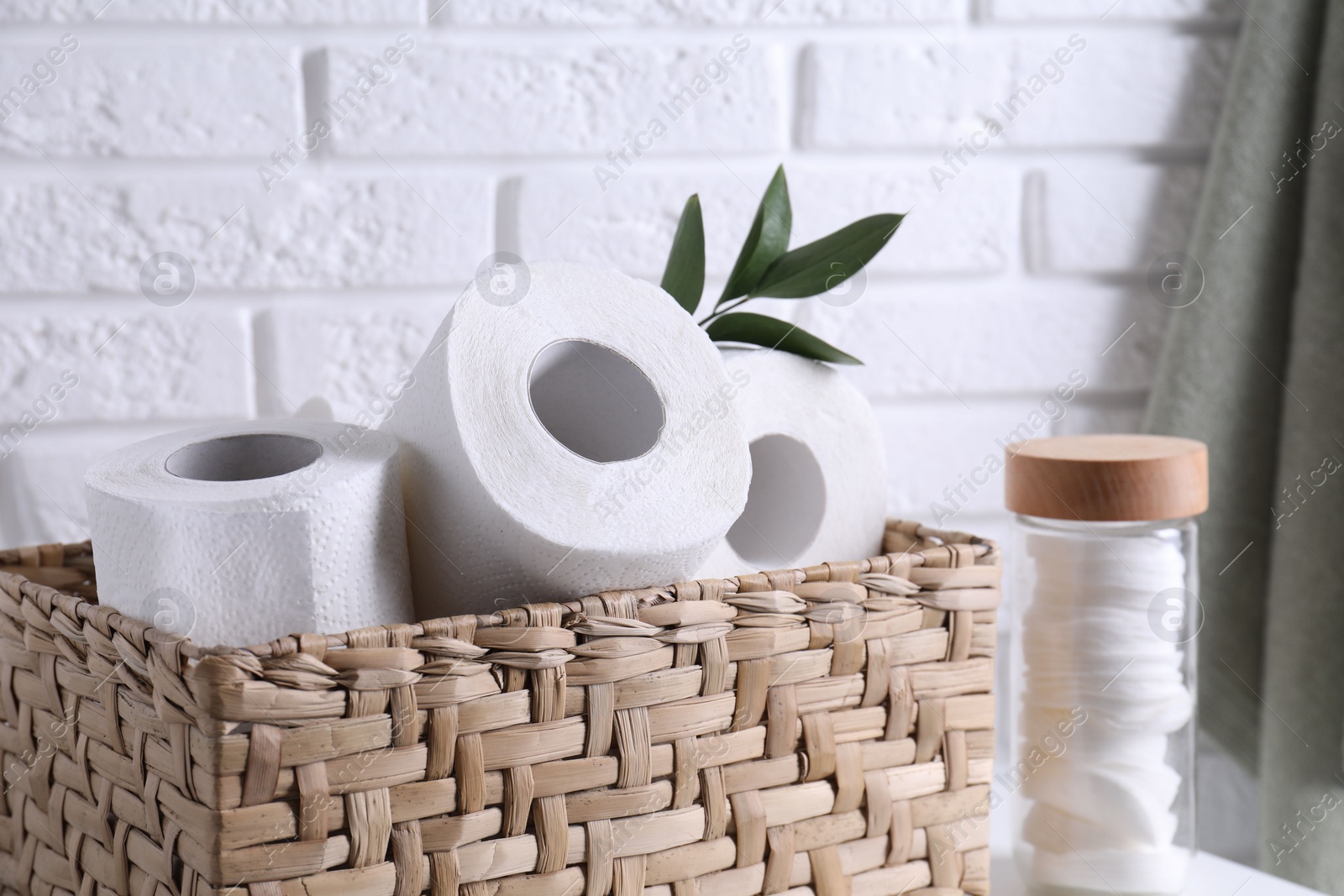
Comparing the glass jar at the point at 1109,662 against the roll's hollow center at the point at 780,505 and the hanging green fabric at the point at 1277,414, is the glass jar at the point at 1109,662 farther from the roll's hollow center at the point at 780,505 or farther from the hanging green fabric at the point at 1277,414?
the hanging green fabric at the point at 1277,414

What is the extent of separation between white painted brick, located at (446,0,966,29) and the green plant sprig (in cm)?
21

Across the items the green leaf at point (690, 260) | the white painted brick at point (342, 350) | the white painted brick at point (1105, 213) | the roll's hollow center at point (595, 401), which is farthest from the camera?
the white painted brick at point (1105, 213)

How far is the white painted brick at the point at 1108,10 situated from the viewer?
72 cm

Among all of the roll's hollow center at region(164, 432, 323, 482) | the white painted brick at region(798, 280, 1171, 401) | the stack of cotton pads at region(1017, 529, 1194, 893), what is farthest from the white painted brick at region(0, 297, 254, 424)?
the stack of cotton pads at region(1017, 529, 1194, 893)

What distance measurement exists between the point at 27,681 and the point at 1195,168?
30.4 inches

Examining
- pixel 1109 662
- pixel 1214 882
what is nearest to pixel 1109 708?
pixel 1109 662

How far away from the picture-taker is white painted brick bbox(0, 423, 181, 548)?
2.01ft

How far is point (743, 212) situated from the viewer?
0.70m

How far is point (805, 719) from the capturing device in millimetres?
411

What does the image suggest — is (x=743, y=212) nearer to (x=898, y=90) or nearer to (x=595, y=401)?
(x=898, y=90)

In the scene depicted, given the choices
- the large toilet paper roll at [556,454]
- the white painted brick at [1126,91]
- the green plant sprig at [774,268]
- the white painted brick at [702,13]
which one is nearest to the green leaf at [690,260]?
the green plant sprig at [774,268]

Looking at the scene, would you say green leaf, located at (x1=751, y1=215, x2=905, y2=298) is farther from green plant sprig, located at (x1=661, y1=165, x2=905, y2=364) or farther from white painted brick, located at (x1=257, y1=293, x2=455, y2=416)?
white painted brick, located at (x1=257, y1=293, x2=455, y2=416)

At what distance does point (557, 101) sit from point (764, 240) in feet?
0.70

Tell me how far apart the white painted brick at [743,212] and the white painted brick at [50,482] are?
27 centimetres
